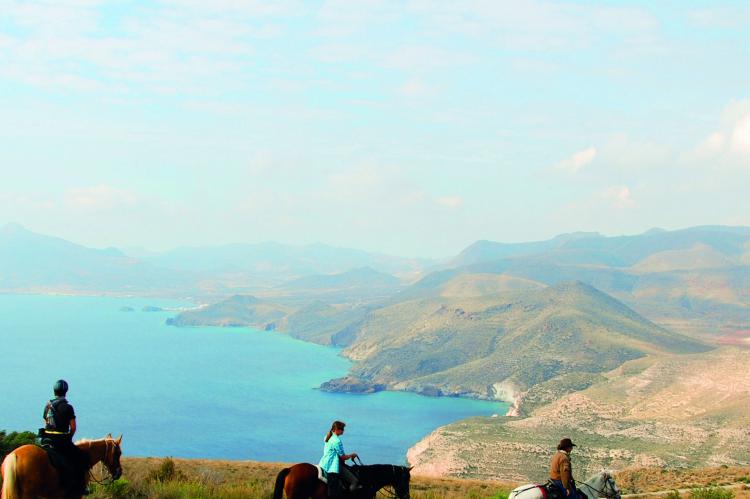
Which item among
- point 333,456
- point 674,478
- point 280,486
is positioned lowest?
point 674,478

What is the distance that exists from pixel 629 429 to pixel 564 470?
103 metres

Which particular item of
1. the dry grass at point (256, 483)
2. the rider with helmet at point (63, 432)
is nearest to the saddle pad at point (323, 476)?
the dry grass at point (256, 483)

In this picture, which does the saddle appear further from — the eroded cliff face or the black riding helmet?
the eroded cliff face

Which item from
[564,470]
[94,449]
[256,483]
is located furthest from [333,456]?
[256,483]

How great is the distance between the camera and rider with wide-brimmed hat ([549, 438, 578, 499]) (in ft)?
56.5

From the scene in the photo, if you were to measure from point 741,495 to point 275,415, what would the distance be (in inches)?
6076

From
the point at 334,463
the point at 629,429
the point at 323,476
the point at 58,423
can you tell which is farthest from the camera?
the point at 629,429

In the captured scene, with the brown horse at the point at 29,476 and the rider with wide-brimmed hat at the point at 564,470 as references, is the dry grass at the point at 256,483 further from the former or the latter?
the rider with wide-brimmed hat at the point at 564,470

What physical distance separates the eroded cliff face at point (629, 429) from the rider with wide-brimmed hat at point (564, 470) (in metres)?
74.8

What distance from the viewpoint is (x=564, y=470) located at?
17250 millimetres

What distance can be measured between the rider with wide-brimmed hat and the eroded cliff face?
245 feet

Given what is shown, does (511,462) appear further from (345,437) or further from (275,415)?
(275,415)

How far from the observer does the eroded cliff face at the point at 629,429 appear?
308 feet

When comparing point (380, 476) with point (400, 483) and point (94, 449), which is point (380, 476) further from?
point (94, 449)
